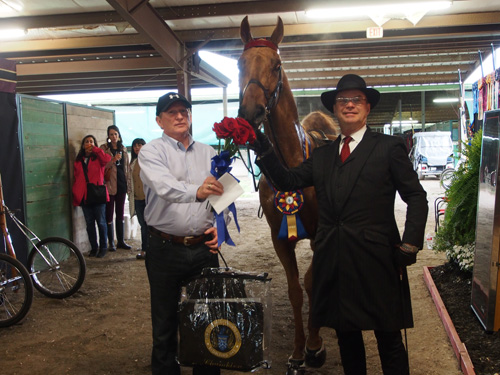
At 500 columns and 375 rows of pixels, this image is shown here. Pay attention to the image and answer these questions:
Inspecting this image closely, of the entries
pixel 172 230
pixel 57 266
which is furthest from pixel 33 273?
pixel 172 230

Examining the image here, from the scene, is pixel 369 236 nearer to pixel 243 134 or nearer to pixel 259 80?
pixel 243 134

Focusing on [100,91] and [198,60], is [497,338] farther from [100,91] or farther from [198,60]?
[100,91]

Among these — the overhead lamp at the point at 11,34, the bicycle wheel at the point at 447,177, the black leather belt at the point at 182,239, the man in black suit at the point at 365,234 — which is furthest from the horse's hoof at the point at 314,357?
the overhead lamp at the point at 11,34

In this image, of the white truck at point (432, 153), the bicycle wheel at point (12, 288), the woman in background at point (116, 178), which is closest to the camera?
the bicycle wheel at point (12, 288)

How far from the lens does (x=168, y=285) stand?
2492 millimetres

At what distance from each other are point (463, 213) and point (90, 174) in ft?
16.4

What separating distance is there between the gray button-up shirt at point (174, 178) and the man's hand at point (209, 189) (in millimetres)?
136

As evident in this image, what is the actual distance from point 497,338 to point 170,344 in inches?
91.1

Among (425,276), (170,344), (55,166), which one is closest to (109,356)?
(170,344)

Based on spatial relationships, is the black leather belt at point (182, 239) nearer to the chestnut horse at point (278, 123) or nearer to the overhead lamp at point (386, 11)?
the chestnut horse at point (278, 123)

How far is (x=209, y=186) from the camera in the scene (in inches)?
85.6

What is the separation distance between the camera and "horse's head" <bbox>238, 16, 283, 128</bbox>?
8.59 feet

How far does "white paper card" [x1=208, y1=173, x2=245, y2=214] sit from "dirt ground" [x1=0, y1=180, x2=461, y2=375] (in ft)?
4.94

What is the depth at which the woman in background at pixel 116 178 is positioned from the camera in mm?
6949
